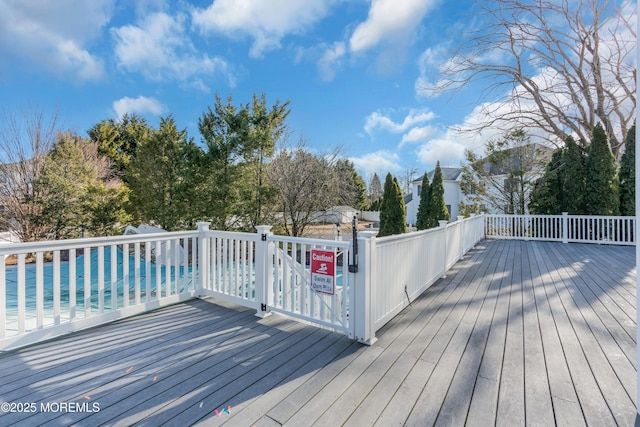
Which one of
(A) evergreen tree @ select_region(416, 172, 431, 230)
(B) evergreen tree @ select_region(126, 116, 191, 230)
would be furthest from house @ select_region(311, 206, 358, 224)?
(B) evergreen tree @ select_region(126, 116, 191, 230)

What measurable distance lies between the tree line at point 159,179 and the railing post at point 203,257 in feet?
13.8

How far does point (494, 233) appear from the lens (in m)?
10.3

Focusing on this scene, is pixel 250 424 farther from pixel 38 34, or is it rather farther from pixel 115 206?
pixel 38 34

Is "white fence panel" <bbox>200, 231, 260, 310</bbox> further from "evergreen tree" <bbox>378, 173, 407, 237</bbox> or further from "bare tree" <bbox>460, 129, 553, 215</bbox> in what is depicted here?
"bare tree" <bbox>460, 129, 553, 215</bbox>

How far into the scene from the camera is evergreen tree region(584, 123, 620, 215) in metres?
8.76

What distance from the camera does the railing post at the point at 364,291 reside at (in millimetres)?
2439

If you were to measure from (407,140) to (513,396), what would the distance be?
15.5 meters

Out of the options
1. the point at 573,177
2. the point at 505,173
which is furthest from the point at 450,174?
the point at 573,177

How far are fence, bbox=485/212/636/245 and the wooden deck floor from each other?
6943 mm

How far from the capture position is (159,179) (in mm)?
7863

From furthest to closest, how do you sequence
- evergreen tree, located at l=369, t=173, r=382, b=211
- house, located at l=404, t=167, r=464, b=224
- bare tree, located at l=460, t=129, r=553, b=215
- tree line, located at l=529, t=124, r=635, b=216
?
evergreen tree, located at l=369, t=173, r=382, b=211 < house, located at l=404, t=167, r=464, b=224 < bare tree, located at l=460, t=129, r=553, b=215 < tree line, located at l=529, t=124, r=635, b=216

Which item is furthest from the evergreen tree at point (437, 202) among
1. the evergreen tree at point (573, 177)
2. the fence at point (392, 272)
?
the fence at point (392, 272)

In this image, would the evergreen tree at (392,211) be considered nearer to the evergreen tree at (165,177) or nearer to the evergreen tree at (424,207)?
the evergreen tree at (424,207)

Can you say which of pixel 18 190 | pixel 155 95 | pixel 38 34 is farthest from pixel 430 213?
pixel 18 190
